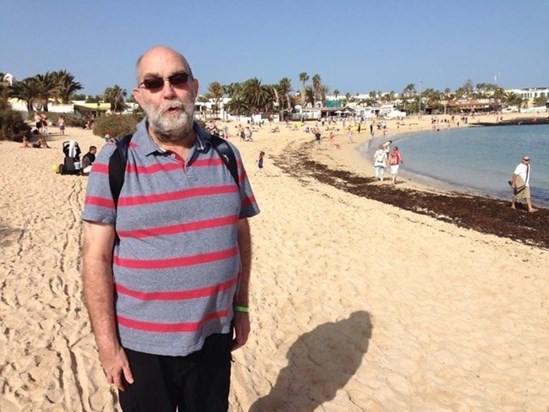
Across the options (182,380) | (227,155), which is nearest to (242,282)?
(182,380)

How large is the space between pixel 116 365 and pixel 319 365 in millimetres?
2683

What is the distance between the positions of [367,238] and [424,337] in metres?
3.97

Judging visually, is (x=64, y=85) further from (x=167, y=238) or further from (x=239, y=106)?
(x=167, y=238)

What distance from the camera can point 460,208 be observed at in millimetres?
12852

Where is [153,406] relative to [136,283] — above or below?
below

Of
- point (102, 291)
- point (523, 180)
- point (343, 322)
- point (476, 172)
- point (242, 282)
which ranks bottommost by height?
point (476, 172)

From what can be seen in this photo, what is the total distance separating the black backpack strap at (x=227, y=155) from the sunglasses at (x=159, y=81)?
0.90 ft

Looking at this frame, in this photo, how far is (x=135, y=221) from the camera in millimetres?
1629

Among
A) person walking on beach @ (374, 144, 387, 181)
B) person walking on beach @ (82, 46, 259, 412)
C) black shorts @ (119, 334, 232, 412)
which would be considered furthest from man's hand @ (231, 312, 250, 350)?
person walking on beach @ (374, 144, 387, 181)

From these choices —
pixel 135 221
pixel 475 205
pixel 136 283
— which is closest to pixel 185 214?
pixel 135 221

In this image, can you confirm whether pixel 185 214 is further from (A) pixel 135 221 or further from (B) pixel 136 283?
(B) pixel 136 283

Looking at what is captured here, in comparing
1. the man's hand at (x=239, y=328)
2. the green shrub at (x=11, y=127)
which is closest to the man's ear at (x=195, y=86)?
the man's hand at (x=239, y=328)

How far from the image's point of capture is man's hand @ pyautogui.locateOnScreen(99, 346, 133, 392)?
170 centimetres

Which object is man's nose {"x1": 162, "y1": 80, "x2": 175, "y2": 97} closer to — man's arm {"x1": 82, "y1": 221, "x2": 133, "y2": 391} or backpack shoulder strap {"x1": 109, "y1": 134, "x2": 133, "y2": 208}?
backpack shoulder strap {"x1": 109, "y1": 134, "x2": 133, "y2": 208}
